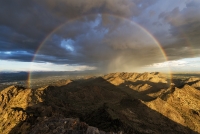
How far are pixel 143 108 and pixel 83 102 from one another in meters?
72.1

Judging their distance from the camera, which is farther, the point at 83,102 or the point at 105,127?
the point at 83,102

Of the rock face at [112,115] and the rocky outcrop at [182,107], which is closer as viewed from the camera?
the rock face at [112,115]

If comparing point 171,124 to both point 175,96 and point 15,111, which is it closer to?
point 175,96

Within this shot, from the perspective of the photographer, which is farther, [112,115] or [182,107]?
[182,107]

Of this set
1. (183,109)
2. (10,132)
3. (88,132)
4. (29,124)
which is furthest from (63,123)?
(183,109)

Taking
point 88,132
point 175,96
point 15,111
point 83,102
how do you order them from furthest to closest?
point 83,102, point 175,96, point 15,111, point 88,132

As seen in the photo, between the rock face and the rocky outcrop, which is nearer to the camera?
the rock face

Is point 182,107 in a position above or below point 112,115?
below

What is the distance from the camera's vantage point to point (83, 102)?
19188cm

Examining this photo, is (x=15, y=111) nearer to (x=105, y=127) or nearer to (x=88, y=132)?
(x=105, y=127)

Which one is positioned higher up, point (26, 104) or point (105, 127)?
point (26, 104)

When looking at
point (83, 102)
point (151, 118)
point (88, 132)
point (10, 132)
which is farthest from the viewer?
point (83, 102)

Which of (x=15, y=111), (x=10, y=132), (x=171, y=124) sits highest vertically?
(x=15, y=111)

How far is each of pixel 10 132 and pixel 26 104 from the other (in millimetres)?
40652
